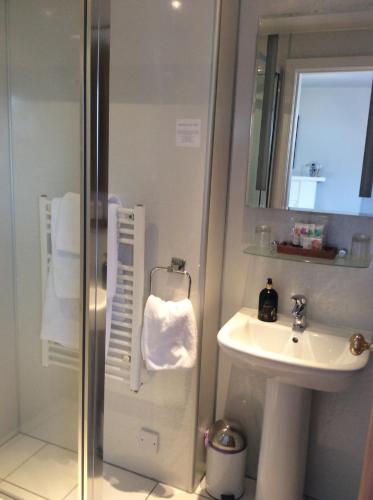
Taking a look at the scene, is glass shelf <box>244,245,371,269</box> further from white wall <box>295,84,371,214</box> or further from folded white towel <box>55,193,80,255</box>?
folded white towel <box>55,193,80,255</box>

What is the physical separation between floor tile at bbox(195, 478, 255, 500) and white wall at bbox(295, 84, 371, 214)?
131 cm

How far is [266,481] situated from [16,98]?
1853mm

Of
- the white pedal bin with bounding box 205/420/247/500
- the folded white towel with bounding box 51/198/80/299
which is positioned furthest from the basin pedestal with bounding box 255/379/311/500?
A: the folded white towel with bounding box 51/198/80/299

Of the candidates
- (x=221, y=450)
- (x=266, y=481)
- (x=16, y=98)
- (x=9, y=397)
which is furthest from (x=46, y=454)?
(x=16, y=98)

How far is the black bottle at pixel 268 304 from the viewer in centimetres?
183

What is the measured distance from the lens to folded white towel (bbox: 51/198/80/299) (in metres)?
1.59

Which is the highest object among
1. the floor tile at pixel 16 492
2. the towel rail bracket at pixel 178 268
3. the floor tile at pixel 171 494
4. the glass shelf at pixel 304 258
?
the glass shelf at pixel 304 258

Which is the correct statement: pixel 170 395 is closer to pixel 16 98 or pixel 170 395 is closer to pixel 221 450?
pixel 221 450

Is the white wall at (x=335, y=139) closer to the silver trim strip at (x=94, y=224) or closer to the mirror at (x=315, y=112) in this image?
the mirror at (x=315, y=112)

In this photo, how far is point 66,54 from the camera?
1.57 metres

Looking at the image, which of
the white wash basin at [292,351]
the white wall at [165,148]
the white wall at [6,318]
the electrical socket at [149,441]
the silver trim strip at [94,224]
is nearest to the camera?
the silver trim strip at [94,224]

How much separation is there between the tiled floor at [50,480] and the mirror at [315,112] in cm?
134

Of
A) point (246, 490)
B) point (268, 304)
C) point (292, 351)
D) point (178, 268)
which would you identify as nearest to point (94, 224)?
point (178, 268)

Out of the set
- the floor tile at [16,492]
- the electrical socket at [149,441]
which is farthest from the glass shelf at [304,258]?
the floor tile at [16,492]
